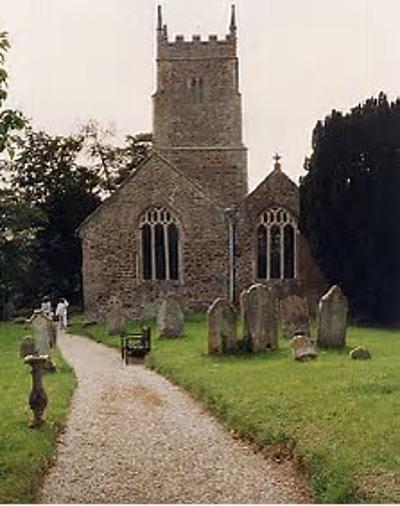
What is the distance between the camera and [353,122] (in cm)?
3031

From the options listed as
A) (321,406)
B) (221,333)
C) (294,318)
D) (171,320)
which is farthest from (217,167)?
(321,406)

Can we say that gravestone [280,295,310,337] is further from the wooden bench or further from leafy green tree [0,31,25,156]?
leafy green tree [0,31,25,156]

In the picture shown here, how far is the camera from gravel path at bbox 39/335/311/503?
8367 mm

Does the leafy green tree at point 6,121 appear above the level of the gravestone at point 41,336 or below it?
above

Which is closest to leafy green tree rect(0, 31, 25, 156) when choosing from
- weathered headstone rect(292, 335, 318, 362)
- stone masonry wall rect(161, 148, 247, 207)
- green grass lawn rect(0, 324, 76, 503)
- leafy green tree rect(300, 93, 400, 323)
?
green grass lawn rect(0, 324, 76, 503)

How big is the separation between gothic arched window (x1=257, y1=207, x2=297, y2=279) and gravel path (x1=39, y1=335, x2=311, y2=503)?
63.5 ft

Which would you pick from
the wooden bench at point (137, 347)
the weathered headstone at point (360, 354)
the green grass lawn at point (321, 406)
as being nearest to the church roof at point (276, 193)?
the wooden bench at point (137, 347)

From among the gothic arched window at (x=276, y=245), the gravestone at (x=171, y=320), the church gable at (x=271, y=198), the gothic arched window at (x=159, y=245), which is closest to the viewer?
the gravestone at (x=171, y=320)

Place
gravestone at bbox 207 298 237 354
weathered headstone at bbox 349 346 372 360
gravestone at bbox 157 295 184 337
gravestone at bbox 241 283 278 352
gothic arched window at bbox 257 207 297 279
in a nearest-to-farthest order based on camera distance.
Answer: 1. weathered headstone at bbox 349 346 372 360
2. gravestone at bbox 241 283 278 352
3. gravestone at bbox 207 298 237 354
4. gravestone at bbox 157 295 184 337
5. gothic arched window at bbox 257 207 297 279

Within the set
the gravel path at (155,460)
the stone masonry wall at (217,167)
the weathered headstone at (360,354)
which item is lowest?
the gravel path at (155,460)

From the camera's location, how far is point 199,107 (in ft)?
138

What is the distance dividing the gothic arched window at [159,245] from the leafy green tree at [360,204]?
5166 mm

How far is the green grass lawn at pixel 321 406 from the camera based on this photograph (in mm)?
8234

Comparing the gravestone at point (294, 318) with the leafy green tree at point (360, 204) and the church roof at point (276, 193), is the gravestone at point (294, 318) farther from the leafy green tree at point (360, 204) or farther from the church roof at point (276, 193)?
the church roof at point (276, 193)
